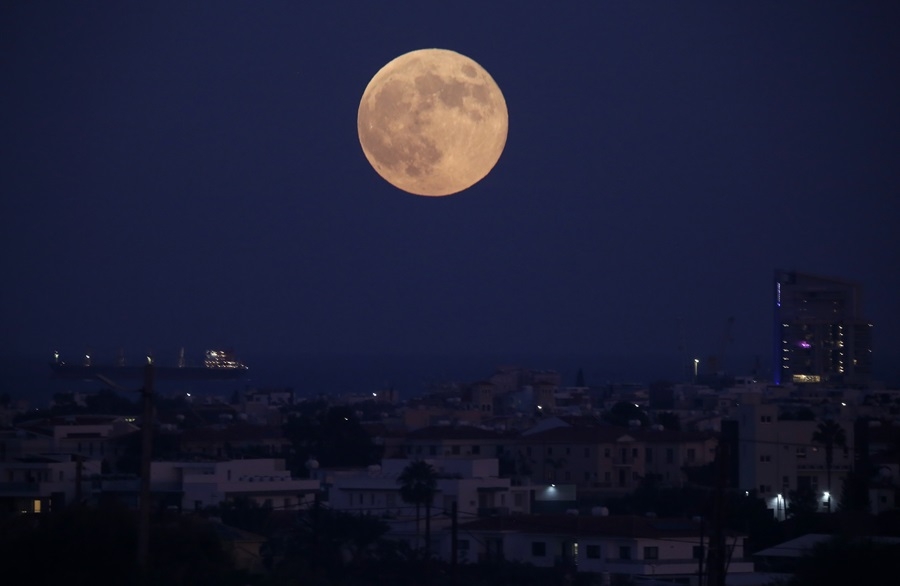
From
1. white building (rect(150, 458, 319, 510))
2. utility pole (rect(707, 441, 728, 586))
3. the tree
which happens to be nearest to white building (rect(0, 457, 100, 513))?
white building (rect(150, 458, 319, 510))

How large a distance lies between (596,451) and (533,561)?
21220 millimetres

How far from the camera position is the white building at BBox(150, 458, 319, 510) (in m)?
35.5

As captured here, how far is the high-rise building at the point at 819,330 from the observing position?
130m

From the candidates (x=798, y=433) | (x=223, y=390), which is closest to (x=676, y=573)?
(x=798, y=433)

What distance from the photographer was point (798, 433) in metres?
47.3

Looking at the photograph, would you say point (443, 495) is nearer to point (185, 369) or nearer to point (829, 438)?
point (829, 438)

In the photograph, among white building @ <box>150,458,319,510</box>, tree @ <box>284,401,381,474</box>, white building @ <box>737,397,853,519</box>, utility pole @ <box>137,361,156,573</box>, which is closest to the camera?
utility pole @ <box>137,361,156,573</box>

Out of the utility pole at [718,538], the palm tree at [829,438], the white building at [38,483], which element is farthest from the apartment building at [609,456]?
the utility pole at [718,538]

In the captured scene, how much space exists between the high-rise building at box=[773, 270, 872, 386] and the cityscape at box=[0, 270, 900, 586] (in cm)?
5606

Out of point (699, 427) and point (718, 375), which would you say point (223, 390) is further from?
point (699, 427)

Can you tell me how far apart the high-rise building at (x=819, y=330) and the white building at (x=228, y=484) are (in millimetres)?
90141

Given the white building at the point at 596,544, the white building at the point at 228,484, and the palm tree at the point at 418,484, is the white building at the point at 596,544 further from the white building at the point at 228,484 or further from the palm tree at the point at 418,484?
the white building at the point at 228,484

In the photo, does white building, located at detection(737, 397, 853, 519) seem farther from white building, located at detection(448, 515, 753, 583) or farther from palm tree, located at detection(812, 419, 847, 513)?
white building, located at detection(448, 515, 753, 583)

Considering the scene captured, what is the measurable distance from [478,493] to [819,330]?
329 ft
